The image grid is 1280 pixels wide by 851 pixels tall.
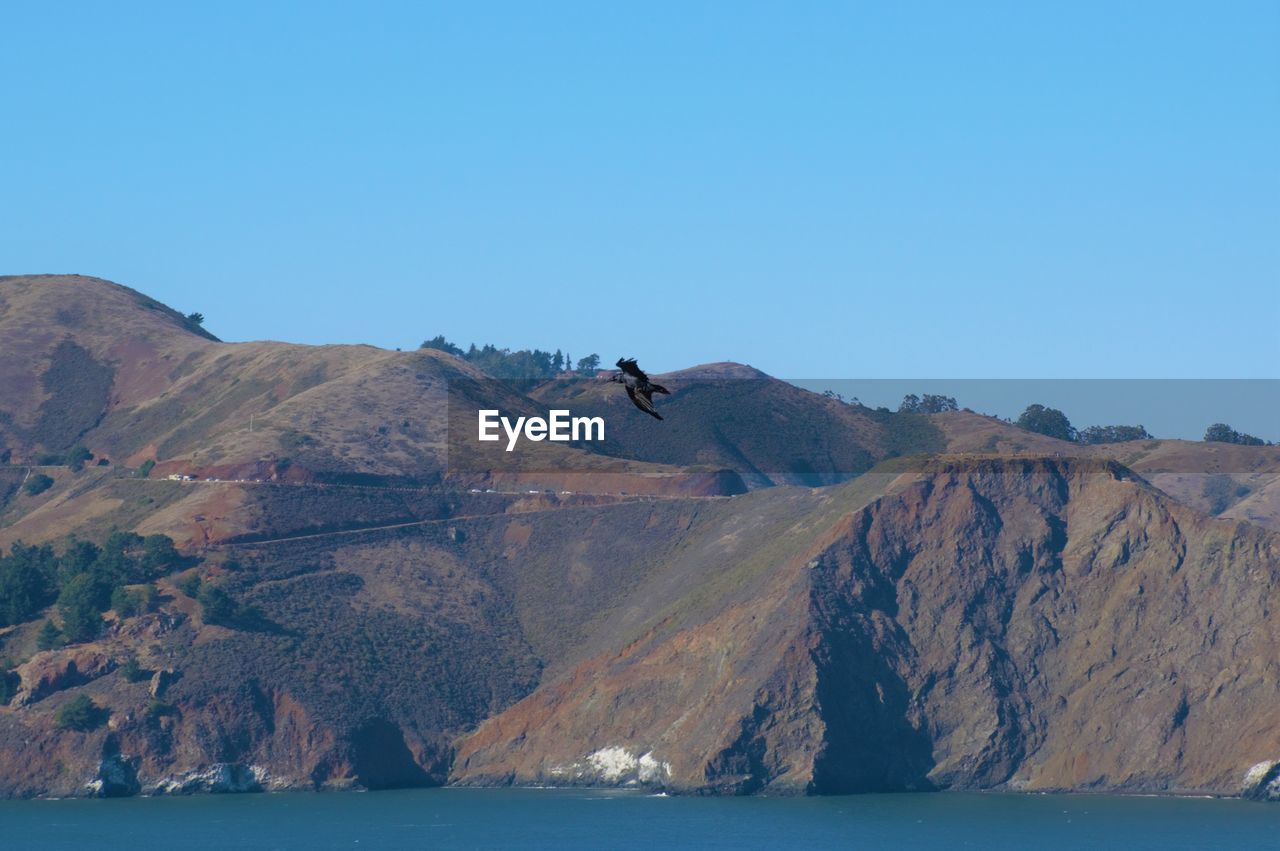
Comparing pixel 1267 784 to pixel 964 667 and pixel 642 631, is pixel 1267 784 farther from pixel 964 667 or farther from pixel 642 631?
pixel 642 631

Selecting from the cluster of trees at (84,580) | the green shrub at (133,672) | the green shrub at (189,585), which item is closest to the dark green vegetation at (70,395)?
the cluster of trees at (84,580)

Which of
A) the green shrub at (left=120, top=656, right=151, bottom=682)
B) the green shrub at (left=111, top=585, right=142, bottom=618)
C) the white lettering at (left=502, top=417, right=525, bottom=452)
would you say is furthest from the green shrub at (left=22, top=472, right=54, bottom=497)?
the green shrub at (left=120, top=656, right=151, bottom=682)

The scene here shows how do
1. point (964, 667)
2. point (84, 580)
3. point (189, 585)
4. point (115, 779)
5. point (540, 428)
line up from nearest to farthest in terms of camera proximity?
point (115, 779), point (964, 667), point (84, 580), point (189, 585), point (540, 428)

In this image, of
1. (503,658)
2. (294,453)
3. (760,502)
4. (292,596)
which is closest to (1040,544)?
(760,502)

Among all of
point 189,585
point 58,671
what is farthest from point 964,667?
point 58,671

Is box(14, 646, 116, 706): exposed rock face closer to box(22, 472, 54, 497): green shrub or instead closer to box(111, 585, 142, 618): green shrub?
box(111, 585, 142, 618): green shrub

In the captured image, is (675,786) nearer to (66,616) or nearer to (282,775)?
(282,775)
